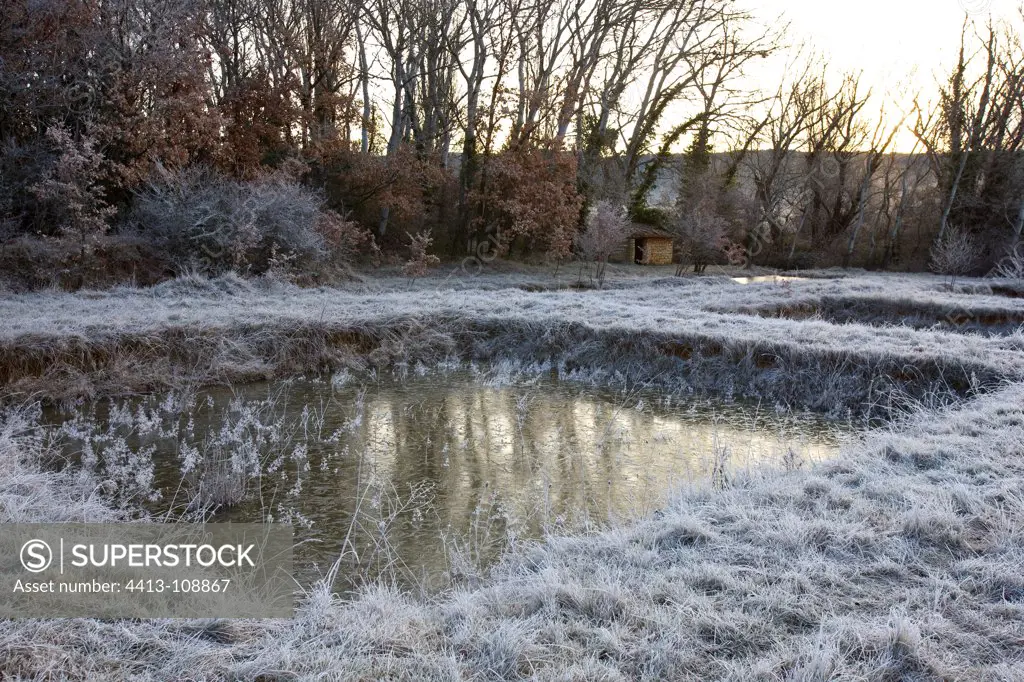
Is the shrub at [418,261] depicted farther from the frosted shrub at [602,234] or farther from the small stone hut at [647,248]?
the small stone hut at [647,248]

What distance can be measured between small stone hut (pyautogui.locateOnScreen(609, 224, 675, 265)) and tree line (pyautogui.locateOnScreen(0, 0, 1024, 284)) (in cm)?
81

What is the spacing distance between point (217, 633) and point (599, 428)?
497 centimetres

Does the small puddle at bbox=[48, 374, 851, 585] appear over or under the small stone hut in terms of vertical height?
under

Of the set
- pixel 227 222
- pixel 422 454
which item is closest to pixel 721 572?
pixel 422 454

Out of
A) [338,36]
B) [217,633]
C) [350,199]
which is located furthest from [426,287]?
[217,633]

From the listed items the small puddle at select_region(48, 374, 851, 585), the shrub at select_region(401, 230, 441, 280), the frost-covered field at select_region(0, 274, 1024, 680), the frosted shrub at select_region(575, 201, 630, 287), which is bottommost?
the small puddle at select_region(48, 374, 851, 585)

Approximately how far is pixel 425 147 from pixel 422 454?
17064mm

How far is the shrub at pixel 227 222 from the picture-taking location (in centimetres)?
1430

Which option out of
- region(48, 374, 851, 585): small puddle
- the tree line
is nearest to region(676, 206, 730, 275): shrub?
the tree line

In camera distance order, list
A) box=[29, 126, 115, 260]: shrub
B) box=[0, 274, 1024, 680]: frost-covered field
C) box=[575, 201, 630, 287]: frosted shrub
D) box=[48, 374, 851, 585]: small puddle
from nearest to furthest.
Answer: box=[0, 274, 1024, 680]: frost-covered field, box=[48, 374, 851, 585]: small puddle, box=[29, 126, 115, 260]: shrub, box=[575, 201, 630, 287]: frosted shrub

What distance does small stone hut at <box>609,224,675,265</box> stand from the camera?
2719 cm

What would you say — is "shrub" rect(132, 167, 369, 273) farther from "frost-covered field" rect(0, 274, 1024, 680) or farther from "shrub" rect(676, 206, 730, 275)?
"shrub" rect(676, 206, 730, 275)

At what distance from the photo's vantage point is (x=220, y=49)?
63.1 ft

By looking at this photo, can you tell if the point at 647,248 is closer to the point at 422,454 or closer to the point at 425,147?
the point at 425,147
